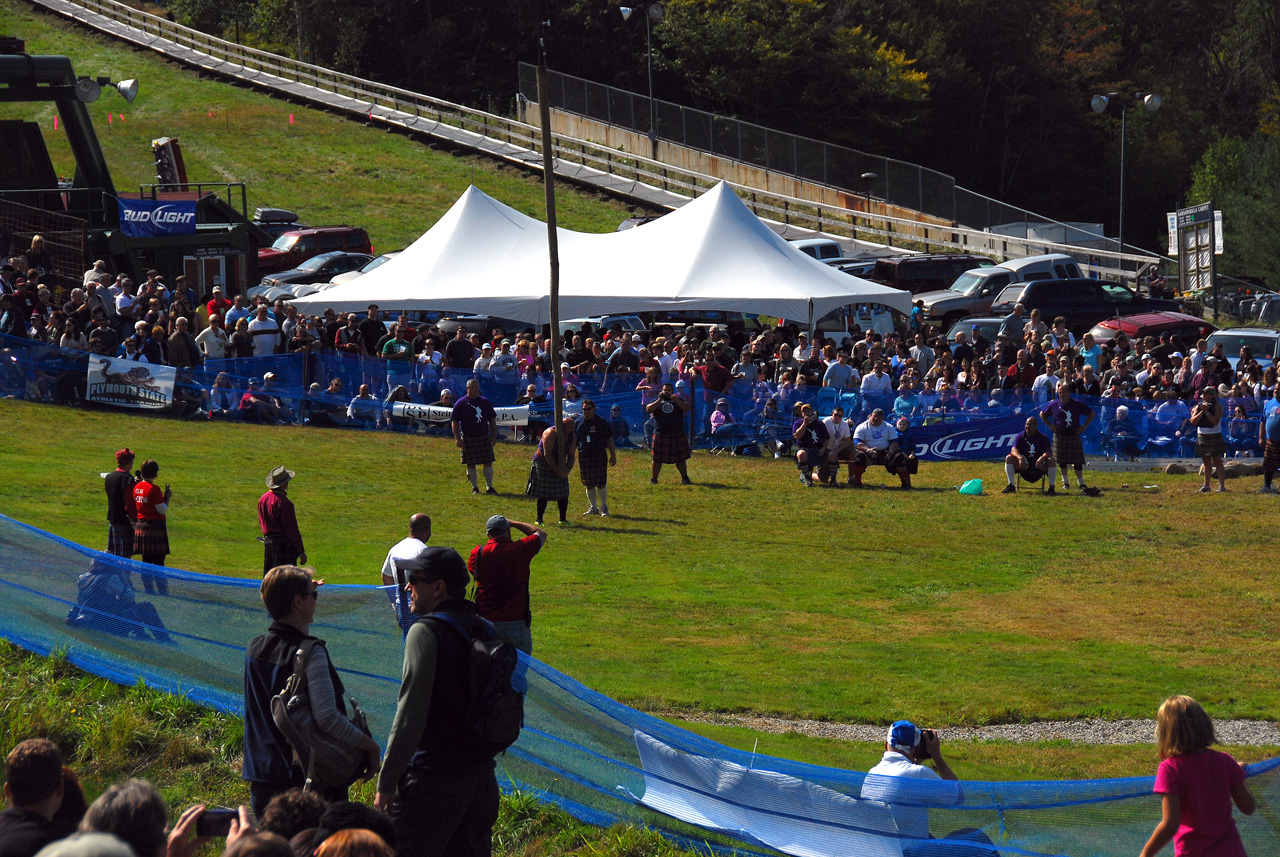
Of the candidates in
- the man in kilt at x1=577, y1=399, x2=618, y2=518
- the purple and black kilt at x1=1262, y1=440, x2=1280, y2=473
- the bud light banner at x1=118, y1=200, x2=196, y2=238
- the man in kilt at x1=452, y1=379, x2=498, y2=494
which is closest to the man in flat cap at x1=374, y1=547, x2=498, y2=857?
the man in kilt at x1=577, y1=399, x2=618, y2=518

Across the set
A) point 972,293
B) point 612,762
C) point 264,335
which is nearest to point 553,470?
point 264,335

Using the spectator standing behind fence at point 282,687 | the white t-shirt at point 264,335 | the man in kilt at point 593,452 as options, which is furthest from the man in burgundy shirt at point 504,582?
the white t-shirt at point 264,335

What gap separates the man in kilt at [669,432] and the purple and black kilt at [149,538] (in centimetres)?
1014

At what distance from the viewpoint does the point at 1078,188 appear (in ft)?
229

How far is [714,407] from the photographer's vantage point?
2400cm

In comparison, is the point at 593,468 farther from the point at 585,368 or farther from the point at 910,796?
the point at 910,796

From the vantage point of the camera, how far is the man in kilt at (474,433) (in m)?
18.8

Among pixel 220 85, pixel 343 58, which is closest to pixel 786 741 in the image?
pixel 220 85

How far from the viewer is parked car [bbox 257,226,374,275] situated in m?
38.4

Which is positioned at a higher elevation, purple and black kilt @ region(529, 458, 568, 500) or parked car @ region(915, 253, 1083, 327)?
parked car @ region(915, 253, 1083, 327)

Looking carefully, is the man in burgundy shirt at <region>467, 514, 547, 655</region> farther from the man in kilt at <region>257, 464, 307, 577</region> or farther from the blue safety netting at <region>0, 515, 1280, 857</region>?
the man in kilt at <region>257, 464, 307, 577</region>

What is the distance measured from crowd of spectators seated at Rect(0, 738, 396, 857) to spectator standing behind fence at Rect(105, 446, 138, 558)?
7.42 metres

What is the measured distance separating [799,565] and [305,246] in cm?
2701

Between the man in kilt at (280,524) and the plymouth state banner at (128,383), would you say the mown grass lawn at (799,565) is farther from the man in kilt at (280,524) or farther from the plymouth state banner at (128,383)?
the man in kilt at (280,524)
